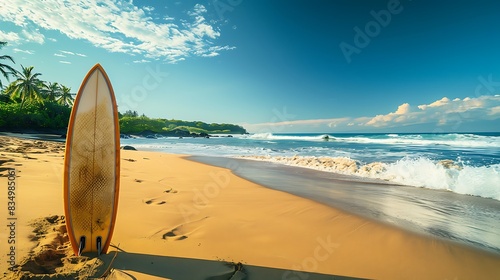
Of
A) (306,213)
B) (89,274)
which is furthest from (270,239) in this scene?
(89,274)

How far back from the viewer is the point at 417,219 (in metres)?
4.19

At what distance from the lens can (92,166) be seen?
8.51 feet

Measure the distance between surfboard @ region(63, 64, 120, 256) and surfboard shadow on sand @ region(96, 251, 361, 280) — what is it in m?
0.35

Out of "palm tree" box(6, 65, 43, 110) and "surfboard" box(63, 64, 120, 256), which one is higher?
"palm tree" box(6, 65, 43, 110)

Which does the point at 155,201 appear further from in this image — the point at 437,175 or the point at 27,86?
the point at 27,86

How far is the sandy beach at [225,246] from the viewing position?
2227mm

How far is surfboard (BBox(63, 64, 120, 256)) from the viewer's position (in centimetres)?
247

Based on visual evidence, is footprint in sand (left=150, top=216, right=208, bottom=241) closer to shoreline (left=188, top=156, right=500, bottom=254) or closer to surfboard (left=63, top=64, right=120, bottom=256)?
surfboard (left=63, top=64, right=120, bottom=256)

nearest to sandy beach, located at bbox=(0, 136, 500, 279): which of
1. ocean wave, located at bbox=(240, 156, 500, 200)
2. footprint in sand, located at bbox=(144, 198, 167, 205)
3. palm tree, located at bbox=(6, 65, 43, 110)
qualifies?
footprint in sand, located at bbox=(144, 198, 167, 205)

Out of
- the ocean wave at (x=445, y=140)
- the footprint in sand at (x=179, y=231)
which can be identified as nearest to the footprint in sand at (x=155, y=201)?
the footprint in sand at (x=179, y=231)

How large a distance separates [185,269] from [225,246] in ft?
2.17

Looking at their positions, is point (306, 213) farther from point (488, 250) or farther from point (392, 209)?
point (488, 250)

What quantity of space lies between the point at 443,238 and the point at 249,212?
312 centimetres

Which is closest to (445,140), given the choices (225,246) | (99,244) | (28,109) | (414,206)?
(414,206)
